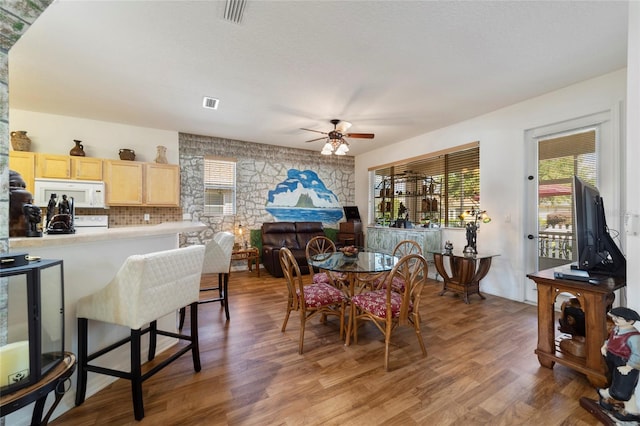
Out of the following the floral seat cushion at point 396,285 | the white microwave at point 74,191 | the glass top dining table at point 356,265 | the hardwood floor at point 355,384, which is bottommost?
the hardwood floor at point 355,384

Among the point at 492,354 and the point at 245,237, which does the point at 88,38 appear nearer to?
the point at 245,237

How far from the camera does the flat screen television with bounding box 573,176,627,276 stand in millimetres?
1937

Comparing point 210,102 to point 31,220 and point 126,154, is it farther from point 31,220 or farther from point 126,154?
point 31,220

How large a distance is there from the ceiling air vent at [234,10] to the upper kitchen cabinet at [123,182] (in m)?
3.61

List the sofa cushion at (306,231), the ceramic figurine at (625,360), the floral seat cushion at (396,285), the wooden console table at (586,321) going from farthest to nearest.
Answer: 1. the sofa cushion at (306,231)
2. the floral seat cushion at (396,285)
3. the wooden console table at (586,321)
4. the ceramic figurine at (625,360)

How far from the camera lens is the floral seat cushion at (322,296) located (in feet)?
7.86

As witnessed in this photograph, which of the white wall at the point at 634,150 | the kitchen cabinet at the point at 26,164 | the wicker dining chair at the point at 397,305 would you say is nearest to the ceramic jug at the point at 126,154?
the kitchen cabinet at the point at 26,164

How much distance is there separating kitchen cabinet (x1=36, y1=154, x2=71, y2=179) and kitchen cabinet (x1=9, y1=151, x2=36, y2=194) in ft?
0.17

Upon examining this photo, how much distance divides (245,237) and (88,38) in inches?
159

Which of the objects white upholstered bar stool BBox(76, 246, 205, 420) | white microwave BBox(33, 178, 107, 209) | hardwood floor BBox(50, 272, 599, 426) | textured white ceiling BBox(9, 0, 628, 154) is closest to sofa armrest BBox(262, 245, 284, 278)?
hardwood floor BBox(50, 272, 599, 426)

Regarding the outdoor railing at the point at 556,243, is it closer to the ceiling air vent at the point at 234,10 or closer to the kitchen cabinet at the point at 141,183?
the ceiling air vent at the point at 234,10

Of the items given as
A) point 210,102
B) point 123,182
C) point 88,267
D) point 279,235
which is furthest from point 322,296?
point 123,182

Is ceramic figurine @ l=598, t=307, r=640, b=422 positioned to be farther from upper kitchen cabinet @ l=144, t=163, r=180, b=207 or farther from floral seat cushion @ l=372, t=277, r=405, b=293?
upper kitchen cabinet @ l=144, t=163, r=180, b=207

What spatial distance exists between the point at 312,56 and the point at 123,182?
13.1ft
